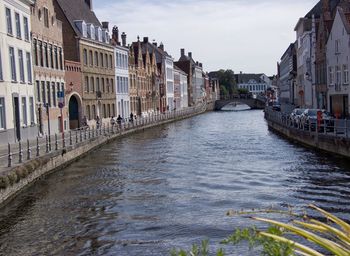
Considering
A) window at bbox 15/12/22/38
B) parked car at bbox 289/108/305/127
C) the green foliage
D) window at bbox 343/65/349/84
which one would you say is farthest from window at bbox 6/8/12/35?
window at bbox 343/65/349/84

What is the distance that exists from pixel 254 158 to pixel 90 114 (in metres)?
29.1

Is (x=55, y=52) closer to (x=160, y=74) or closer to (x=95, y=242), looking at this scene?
(x=95, y=242)

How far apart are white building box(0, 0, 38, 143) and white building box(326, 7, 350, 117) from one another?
20850 mm

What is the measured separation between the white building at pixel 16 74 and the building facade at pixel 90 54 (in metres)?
16.2

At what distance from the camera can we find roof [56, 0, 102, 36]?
52.7 metres

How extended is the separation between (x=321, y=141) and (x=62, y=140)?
1392 centimetres

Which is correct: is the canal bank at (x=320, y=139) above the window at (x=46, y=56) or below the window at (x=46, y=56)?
below

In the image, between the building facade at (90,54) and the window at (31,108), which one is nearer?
the window at (31,108)

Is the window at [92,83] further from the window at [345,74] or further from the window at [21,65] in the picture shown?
the window at [345,74]

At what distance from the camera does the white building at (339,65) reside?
130 feet

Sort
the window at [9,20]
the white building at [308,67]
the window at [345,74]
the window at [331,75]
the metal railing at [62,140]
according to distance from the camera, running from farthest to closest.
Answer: the white building at [308,67], the window at [331,75], the window at [345,74], the window at [9,20], the metal railing at [62,140]


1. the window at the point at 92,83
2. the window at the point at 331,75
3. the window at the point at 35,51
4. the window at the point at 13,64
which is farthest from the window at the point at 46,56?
the window at the point at 331,75

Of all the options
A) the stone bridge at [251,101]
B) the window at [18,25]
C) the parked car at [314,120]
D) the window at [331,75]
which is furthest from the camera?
the stone bridge at [251,101]

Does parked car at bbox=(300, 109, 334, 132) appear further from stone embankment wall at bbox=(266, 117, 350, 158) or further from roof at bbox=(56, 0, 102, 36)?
roof at bbox=(56, 0, 102, 36)
